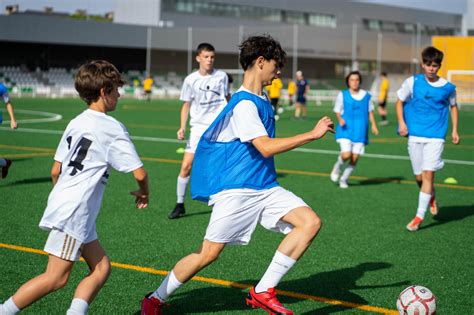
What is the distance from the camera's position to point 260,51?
514 cm

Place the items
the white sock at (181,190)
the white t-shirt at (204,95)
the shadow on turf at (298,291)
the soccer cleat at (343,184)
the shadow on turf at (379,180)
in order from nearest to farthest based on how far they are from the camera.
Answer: the shadow on turf at (298,291), the white sock at (181,190), the white t-shirt at (204,95), the soccer cleat at (343,184), the shadow on turf at (379,180)

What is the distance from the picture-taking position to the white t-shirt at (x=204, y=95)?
33.5 ft

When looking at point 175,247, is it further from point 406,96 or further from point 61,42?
point 61,42

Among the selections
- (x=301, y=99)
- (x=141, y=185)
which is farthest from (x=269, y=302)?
(x=301, y=99)

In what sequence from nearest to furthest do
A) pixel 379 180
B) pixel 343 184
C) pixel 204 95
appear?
1. pixel 204 95
2. pixel 343 184
3. pixel 379 180

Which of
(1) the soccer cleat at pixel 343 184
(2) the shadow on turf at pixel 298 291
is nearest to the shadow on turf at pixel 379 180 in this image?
(1) the soccer cleat at pixel 343 184

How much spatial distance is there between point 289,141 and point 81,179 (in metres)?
1.38

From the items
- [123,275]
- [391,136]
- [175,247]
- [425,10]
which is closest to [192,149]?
[175,247]

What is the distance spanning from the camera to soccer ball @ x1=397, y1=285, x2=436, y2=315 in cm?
517

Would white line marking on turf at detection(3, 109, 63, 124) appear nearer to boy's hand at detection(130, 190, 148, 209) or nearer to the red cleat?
the red cleat

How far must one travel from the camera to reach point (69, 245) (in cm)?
440

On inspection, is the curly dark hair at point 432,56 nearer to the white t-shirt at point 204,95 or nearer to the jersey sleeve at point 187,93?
the white t-shirt at point 204,95

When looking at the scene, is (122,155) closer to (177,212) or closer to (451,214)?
(177,212)

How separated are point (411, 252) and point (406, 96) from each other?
2.27 meters
